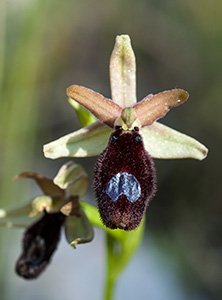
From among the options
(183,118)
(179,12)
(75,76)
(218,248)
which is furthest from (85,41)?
(218,248)

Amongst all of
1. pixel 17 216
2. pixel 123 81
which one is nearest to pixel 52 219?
pixel 17 216

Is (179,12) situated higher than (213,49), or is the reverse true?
(179,12)

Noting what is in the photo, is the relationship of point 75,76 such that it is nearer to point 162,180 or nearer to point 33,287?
point 162,180

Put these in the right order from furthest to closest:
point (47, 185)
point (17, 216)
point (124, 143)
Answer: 1. point (17, 216)
2. point (47, 185)
3. point (124, 143)

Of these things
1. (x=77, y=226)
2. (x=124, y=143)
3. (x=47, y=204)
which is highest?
(x=124, y=143)

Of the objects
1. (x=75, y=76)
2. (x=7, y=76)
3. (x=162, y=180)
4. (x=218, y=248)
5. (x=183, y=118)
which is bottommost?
(x=218, y=248)

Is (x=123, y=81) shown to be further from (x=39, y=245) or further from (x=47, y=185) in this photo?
(x=39, y=245)
